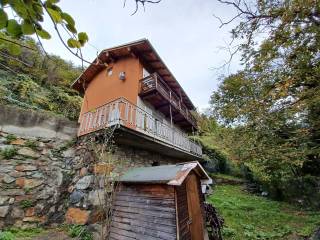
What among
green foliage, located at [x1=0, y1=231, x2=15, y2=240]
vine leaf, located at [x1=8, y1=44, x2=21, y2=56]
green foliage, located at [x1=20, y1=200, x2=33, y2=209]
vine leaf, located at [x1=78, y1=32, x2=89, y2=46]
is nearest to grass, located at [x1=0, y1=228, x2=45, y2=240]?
green foliage, located at [x1=0, y1=231, x2=15, y2=240]

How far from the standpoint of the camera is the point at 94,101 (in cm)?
1106

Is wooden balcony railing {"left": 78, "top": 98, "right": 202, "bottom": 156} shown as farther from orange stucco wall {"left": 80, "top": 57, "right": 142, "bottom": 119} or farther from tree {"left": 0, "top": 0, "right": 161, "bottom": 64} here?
tree {"left": 0, "top": 0, "right": 161, "bottom": 64}

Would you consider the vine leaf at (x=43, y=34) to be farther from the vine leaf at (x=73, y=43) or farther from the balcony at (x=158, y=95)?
the balcony at (x=158, y=95)

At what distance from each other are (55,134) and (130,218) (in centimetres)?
337

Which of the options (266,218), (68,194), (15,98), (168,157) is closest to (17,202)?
(68,194)

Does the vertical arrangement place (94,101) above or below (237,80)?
above

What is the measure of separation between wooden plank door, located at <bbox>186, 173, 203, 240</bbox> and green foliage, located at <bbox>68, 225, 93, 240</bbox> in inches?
97.2

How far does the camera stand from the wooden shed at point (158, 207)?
4.15 metres

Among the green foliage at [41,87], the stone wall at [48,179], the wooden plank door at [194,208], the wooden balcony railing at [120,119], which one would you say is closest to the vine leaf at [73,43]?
the wooden balcony railing at [120,119]

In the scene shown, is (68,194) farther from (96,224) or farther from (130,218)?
(130,218)

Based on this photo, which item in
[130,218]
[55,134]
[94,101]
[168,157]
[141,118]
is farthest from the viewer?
[94,101]

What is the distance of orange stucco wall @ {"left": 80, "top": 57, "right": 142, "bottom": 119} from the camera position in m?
9.48

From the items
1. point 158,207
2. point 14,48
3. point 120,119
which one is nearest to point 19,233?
point 158,207

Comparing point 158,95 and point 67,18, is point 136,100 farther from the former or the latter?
point 67,18
